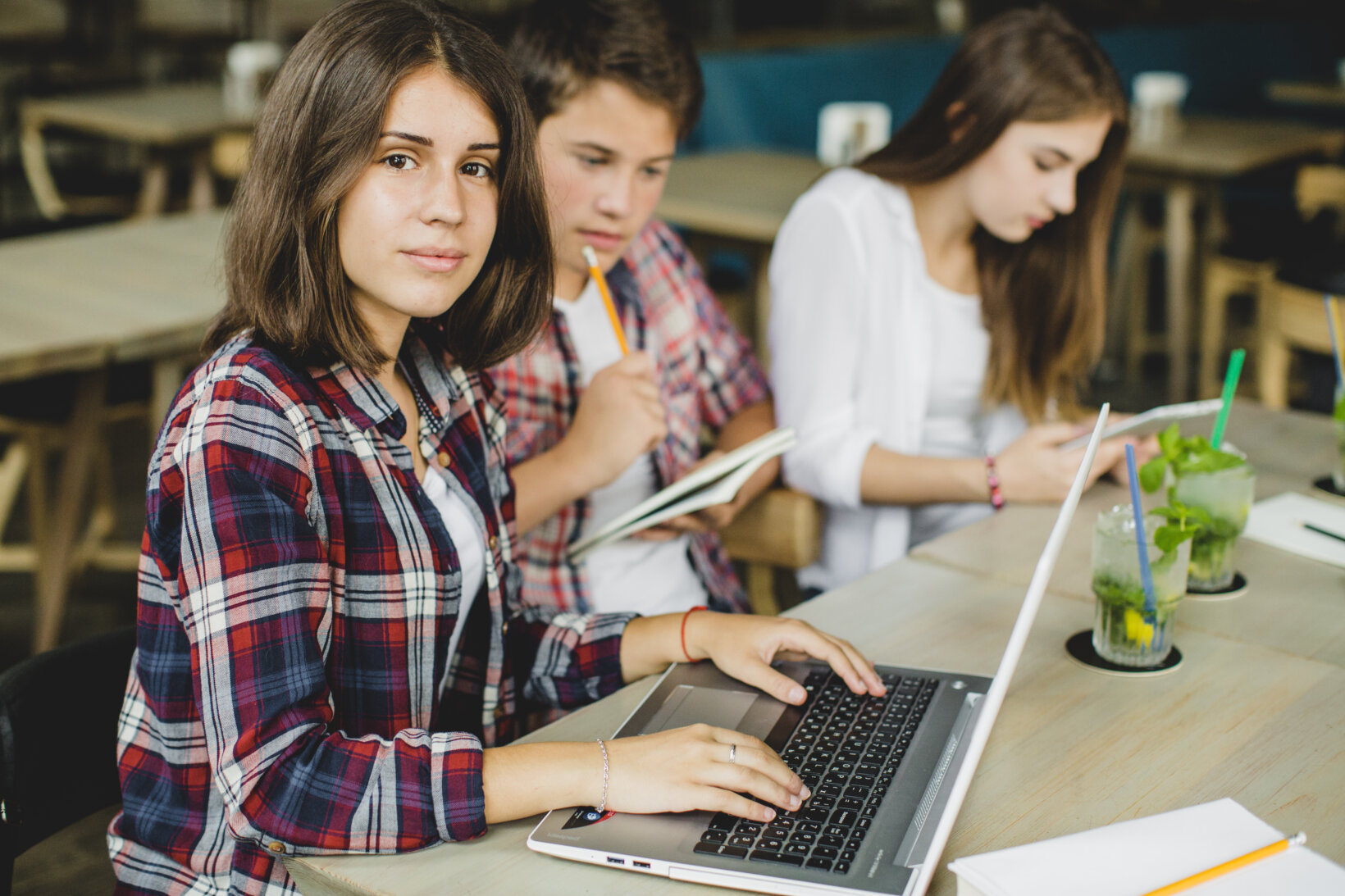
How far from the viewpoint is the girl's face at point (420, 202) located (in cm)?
99

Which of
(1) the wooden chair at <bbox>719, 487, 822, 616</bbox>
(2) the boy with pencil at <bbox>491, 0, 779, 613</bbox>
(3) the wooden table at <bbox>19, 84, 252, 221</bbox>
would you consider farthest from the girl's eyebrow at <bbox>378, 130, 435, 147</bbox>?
(3) the wooden table at <bbox>19, 84, 252, 221</bbox>

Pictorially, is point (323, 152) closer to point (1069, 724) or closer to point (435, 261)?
point (435, 261)

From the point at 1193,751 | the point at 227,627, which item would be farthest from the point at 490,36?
the point at 1193,751

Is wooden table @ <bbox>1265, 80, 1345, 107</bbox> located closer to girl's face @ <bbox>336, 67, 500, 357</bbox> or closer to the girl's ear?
the girl's ear

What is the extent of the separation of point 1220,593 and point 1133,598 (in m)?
0.22

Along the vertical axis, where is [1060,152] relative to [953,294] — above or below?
above

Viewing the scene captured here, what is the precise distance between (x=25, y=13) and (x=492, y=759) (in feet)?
19.2

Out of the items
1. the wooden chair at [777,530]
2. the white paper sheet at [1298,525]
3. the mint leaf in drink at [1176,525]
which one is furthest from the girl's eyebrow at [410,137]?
the white paper sheet at [1298,525]

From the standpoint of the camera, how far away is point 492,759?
90 centimetres

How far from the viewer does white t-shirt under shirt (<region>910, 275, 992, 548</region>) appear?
1879mm

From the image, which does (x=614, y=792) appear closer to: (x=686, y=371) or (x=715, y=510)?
(x=715, y=510)

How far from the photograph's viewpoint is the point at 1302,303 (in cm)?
272

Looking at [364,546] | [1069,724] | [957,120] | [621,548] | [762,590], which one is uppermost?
[957,120]

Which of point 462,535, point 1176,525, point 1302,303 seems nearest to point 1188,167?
point 1302,303
